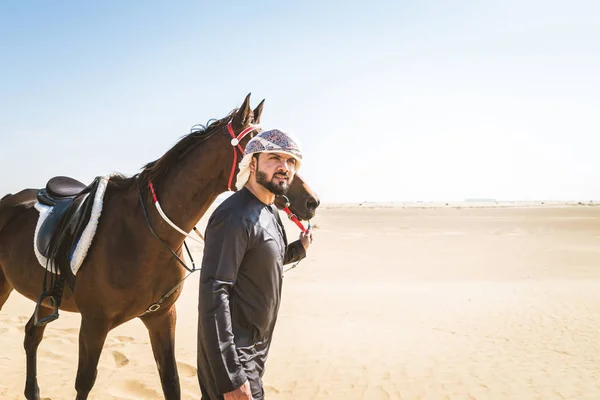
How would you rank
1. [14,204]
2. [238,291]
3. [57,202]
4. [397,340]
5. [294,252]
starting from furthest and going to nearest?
1. [397,340]
2. [14,204]
3. [57,202]
4. [294,252]
5. [238,291]

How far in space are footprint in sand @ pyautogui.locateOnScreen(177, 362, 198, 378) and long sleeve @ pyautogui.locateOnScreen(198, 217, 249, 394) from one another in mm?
3913

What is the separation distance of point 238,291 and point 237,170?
3.74 ft

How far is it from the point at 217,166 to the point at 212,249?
128 centimetres

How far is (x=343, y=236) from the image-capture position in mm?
25828

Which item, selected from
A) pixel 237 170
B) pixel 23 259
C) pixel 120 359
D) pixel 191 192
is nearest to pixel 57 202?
pixel 23 259

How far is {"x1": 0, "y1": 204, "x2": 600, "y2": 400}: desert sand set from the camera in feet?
17.0

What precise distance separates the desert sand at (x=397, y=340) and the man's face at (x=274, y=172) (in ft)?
11.8

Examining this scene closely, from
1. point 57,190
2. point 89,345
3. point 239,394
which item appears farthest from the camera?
point 57,190

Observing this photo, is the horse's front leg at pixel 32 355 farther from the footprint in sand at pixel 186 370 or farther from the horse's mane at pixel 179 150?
the horse's mane at pixel 179 150

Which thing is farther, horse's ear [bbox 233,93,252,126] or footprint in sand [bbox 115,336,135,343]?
footprint in sand [bbox 115,336,135,343]

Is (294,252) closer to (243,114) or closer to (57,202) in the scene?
(243,114)

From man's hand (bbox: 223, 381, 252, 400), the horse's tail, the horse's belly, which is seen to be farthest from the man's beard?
the horse's tail

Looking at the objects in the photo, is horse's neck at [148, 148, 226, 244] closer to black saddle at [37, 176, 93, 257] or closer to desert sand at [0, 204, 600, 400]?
black saddle at [37, 176, 93, 257]

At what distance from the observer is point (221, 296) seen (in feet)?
5.71
